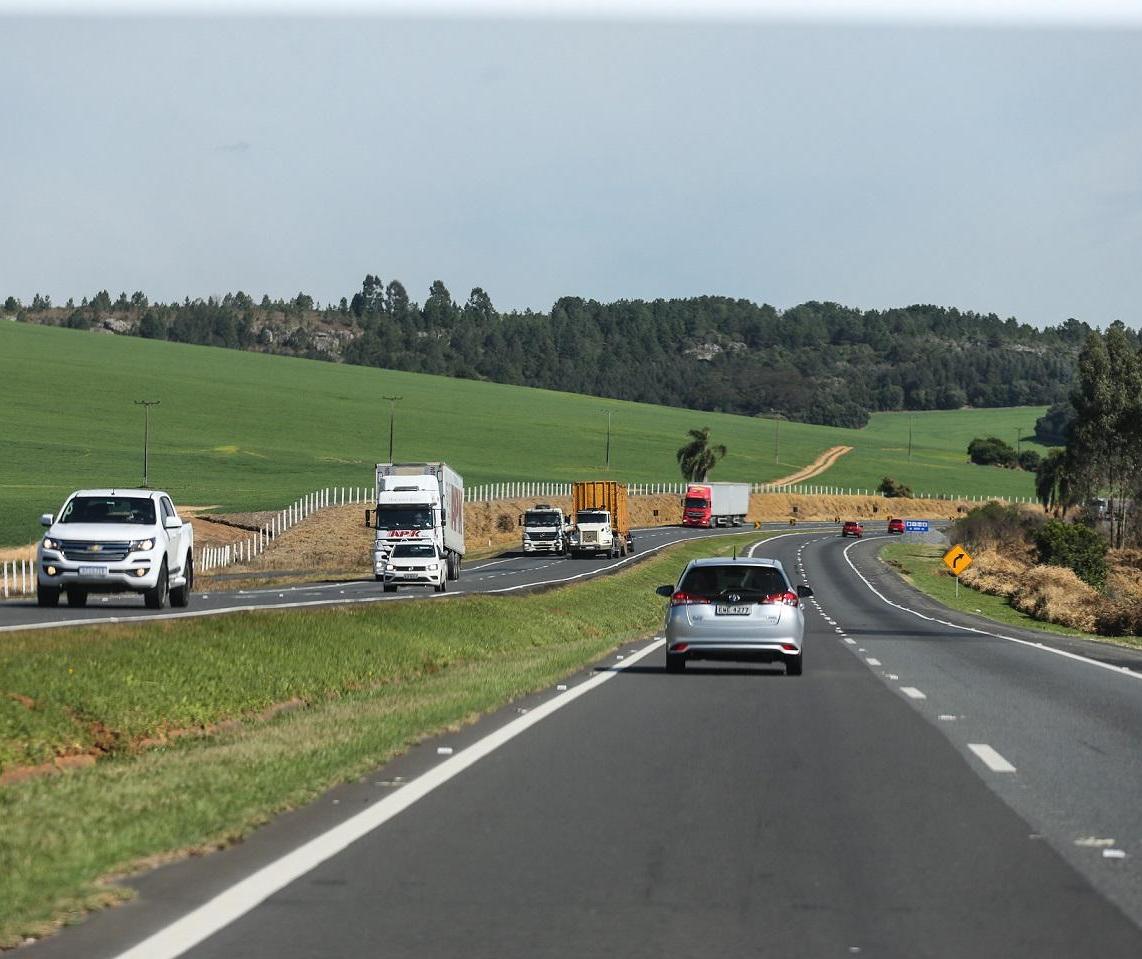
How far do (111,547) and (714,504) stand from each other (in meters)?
104

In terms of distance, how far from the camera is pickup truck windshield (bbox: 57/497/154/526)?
3181 centimetres

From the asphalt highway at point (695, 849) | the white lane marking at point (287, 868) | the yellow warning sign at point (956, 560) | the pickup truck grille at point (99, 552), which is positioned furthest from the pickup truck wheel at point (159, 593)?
the yellow warning sign at point (956, 560)

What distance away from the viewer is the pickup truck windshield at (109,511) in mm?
31812

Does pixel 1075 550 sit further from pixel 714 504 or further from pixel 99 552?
pixel 99 552

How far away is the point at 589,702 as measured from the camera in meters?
19.4

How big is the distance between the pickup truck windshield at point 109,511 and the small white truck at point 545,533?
2304 inches

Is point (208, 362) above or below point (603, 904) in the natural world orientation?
above

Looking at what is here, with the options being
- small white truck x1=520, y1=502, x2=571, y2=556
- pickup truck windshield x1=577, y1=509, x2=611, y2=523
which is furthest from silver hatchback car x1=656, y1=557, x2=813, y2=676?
small white truck x1=520, y1=502, x2=571, y2=556

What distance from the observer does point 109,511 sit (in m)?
32.0

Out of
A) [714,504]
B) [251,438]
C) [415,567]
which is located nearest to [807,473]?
[714,504]

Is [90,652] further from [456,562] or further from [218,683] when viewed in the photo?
[456,562]

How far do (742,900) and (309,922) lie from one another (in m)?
2.06

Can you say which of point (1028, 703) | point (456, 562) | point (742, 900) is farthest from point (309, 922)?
point (456, 562)

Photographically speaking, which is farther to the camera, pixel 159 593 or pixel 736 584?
pixel 159 593
